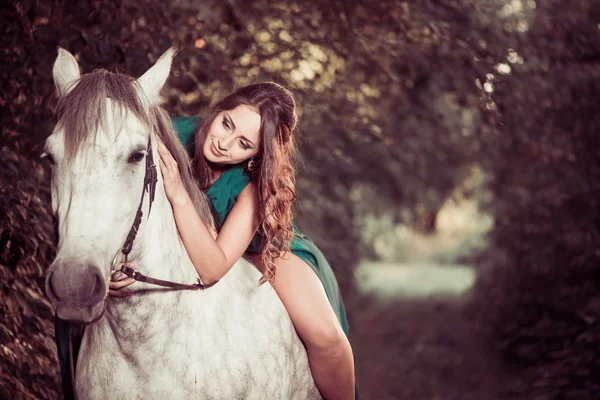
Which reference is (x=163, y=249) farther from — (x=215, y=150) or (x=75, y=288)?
(x=215, y=150)

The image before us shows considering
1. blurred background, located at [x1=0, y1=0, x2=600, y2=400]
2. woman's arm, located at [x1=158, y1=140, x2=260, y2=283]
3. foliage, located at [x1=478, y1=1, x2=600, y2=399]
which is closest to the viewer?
woman's arm, located at [x1=158, y1=140, x2=260, y2=283]

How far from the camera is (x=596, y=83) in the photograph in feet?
16.6

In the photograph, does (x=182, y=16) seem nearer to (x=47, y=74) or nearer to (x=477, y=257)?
(x=47, y=74)

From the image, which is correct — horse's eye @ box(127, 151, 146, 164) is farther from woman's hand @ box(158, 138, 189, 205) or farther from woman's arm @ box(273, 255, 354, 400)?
woman's arm @ box(273, 255, 354, 400)

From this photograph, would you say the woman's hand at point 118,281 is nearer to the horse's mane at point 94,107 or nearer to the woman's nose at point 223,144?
the horse's mane at point 94,107

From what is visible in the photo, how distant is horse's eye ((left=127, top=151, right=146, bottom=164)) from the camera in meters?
1.83

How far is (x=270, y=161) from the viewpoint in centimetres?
242

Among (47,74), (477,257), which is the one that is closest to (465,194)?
(477,257)

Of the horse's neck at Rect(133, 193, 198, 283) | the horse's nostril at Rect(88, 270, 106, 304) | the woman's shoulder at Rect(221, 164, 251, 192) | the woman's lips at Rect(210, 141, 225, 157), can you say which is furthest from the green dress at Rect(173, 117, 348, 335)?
the horse's nostril at Rect(88, 270, 106, 304)

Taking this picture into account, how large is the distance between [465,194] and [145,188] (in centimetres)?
825

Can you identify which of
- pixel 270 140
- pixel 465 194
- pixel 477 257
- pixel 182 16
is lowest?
pixel 477 257

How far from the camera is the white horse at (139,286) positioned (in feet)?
5.54

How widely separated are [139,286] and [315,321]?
30.8 inches

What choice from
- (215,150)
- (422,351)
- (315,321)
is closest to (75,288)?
(215,150)
